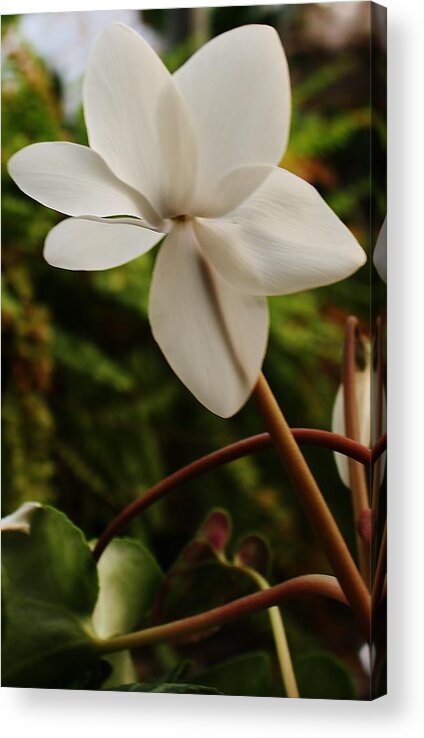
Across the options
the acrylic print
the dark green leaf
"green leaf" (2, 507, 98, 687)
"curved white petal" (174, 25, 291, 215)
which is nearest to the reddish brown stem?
the acrylic print

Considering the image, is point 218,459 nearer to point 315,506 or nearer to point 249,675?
point 315,506

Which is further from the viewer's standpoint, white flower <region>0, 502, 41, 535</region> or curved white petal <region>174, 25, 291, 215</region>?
white flower <region>0, 502, 41, 535</region>

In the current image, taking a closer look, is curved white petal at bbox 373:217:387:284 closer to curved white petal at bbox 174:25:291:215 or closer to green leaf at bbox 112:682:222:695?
curved white petal at bbox 174:25:291:215

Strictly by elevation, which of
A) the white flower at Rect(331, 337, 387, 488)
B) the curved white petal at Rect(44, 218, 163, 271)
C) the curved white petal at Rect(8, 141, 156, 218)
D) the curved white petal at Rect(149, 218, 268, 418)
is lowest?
the white flower at Rect(331, 337, 387, 488)

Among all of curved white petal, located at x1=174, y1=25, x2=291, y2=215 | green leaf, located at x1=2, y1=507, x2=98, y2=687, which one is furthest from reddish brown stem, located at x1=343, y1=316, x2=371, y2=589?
green leaf, located at x1=2, y1=507, x2=98, y2=687

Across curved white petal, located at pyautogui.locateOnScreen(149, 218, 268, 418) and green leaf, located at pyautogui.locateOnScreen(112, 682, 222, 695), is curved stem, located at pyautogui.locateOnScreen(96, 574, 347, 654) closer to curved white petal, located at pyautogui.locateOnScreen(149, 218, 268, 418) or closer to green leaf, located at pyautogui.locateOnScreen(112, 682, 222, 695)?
green leaf, located at pyautogui.locateOnScreen(112, 682, 222, 695)

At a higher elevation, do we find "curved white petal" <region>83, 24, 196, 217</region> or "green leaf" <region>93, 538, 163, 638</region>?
"curved white petal" <region>83, 24, 196, 217</region>

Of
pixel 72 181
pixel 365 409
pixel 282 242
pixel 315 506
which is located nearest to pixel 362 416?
pixel 365 409
